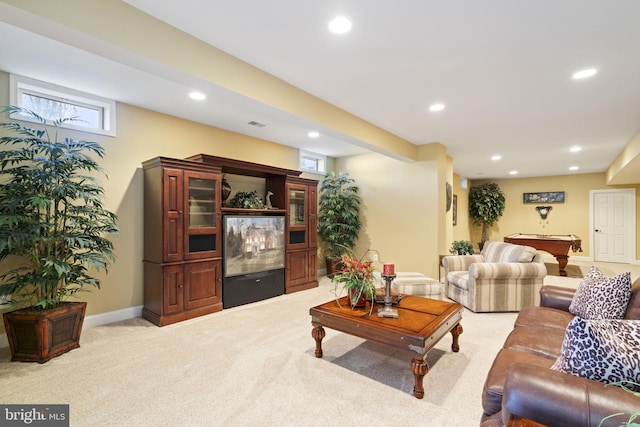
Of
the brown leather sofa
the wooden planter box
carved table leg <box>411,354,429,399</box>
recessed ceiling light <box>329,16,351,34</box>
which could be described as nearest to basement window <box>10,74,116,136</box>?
the wooden planter box

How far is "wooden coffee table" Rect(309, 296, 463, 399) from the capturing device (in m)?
2.09

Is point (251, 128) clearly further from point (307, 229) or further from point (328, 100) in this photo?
point (307, 229)

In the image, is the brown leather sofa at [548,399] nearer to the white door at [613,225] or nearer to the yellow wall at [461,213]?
the yellow wall at [461,213]

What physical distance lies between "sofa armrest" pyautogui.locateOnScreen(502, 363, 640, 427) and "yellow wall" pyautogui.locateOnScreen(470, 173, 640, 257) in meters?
10.0

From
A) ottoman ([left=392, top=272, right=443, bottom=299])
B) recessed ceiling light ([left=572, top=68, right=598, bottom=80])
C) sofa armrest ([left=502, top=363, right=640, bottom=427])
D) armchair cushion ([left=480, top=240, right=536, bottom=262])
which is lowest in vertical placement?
ottoman ([left=392, top=272, right=443, bottom=299])

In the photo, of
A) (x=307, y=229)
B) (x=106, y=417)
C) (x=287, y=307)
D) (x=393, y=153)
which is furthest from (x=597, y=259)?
(x=106, y=417)

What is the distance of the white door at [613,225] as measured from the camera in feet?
26.5

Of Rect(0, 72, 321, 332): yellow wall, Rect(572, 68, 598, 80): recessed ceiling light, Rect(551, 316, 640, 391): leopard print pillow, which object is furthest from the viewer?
Rect(0, 72, 321, 332): yellow wall

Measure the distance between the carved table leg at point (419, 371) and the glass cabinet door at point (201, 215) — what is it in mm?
2875

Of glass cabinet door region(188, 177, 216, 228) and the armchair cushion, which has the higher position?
glass cabinet door region(188, 177, 216, 228)

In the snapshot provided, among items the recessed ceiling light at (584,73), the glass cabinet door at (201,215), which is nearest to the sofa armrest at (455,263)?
the recessed ceiling light at (584,73)

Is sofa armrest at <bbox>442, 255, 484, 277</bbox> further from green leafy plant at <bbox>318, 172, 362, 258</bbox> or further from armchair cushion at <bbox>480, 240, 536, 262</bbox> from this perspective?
green leafy plant at <bbox>318, 172, 362, 258</bbox>

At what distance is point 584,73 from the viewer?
278 centimetres

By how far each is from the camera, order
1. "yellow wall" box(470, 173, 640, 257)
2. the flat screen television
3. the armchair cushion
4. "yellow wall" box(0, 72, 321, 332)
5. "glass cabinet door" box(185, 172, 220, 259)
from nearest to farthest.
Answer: "yellow wall" box(0, 72, 321, 332)
"glass cabinet door" box(185, 172, 220, 259)
the armchair cushion
the flat screen television
"yellow wall" box(470, 173, 640, 257)
